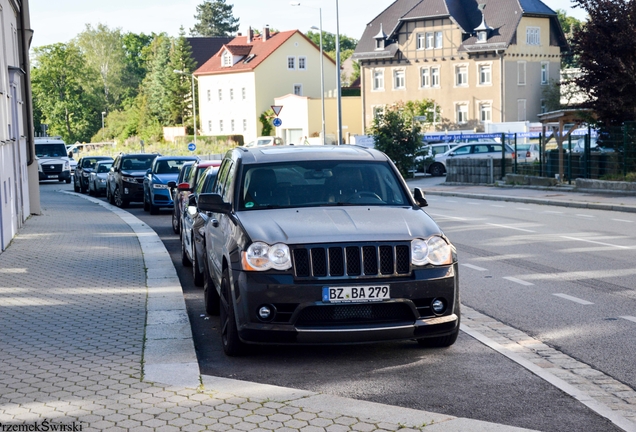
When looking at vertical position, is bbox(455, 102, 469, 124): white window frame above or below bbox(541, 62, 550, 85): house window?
below

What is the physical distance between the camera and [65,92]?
12638 centimetres

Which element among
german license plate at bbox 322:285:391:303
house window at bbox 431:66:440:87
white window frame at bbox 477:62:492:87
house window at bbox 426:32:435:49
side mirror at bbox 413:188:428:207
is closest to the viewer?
german license plate at bbox 322:285:391:303

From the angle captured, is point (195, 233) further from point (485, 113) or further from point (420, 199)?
point (485, 113)

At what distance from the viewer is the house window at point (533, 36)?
76.1 m

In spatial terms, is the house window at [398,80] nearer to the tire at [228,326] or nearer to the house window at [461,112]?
the house window at [461,112]

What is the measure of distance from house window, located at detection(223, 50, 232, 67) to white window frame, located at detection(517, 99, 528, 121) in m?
33.2

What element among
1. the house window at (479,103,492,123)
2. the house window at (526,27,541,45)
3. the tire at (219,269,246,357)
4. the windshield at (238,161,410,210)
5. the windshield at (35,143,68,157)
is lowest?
the tire at (219,269,246,357)

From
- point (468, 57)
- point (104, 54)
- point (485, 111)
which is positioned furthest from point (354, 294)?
point (104, 54)

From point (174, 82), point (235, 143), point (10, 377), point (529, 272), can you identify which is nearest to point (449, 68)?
point (235, 143)

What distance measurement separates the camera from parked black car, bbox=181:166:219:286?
10.8 metres

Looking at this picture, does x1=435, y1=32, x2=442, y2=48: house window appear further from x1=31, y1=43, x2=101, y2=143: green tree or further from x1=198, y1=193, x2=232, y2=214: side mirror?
x1=198, y1=193, x2=232, y2=214: side mirror

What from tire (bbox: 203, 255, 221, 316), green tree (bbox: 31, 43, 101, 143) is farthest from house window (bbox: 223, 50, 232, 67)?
tire (bbox: 203, 255, 221, 316)

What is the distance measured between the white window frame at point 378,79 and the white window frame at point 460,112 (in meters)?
7.10

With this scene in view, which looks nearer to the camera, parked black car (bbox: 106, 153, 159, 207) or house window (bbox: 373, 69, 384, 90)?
parked black car (bbox: 106, 153, 159, 207)
